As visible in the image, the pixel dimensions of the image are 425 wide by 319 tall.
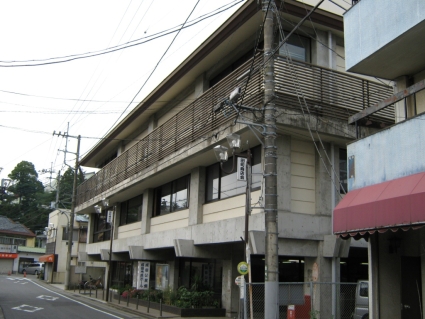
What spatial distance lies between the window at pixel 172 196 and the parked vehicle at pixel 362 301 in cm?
929

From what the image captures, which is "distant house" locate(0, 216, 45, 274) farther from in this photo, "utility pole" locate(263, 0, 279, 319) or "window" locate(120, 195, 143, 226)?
"utility pole" locate(263, 0, 279, 319)

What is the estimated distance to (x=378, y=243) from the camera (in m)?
11.3

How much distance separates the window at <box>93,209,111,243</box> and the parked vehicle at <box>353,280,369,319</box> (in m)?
23.2

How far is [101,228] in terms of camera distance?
37594 mm

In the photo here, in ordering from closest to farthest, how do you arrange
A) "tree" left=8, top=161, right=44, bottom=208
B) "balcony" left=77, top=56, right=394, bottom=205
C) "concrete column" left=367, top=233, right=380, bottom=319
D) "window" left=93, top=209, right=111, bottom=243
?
1. "concrete column" left=367, top=233, right=380, bottom=319
2. "balcony" left=77, top=56, right=394, bottom=205
3. "window" left=93, top=209, right=111, bottom=243
4. "tree" left=8, top=161, right=44, bottom=208

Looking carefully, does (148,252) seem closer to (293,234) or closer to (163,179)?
(163,179)

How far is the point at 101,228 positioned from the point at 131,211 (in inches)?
328

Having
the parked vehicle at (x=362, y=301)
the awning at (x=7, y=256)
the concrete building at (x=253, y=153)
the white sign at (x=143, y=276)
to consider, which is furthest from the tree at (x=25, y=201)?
the parked vehicle at (x=362, y=301)

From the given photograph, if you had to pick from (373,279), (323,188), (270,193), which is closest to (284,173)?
(323,188)

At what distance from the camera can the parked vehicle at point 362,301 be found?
47.2 ft

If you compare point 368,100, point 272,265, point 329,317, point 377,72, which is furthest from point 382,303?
point 368,100

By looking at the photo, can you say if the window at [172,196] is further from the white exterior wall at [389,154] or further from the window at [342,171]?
the white exterior wall at [389,154]

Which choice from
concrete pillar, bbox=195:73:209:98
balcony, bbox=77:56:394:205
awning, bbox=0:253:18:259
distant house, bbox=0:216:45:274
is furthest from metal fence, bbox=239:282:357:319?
distant house, bbox=0:216:45:274

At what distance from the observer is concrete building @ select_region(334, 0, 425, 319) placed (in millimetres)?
9312
